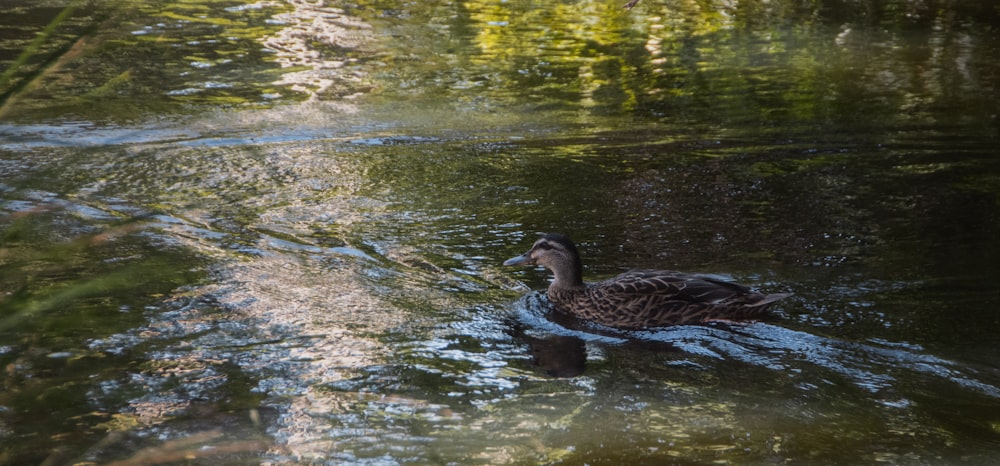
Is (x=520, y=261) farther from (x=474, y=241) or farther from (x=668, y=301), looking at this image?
(x=668, y=301)

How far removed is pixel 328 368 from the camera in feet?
18.7

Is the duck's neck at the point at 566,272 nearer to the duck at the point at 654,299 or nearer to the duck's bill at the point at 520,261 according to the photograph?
the duck at the point at 654,299

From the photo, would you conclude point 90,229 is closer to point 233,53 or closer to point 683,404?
point 683,404

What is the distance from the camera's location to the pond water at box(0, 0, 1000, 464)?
Answer: 194 inches

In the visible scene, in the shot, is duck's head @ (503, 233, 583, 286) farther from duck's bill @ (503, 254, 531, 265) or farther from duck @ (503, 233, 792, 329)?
duck's bill @ (503, 254, 531, 265)

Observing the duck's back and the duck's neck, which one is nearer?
the duck's back

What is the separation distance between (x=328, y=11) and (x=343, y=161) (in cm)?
820

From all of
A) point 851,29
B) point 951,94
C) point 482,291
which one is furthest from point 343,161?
point 851,29

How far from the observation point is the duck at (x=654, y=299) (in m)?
6.44

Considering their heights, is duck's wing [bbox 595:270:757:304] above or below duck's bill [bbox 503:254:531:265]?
above

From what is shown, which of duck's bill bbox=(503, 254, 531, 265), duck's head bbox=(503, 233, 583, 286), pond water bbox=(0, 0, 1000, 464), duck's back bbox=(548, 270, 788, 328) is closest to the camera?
pond water bbox=(0, 0, 1000, 464)

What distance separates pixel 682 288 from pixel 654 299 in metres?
0.20

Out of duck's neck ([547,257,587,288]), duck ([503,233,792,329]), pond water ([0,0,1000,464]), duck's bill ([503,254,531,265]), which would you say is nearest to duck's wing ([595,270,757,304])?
duck ([503,233,792,329])

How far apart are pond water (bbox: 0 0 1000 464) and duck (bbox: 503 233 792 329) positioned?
0.12 meters
